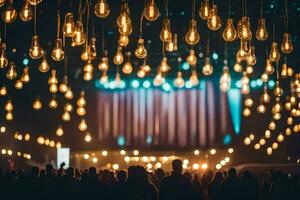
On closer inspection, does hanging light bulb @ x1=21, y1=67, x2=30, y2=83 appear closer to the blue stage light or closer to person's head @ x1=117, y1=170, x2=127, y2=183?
person's head @ x1=117, y1=170, x2=127, y2=183

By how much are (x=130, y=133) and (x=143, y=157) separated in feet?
5.46

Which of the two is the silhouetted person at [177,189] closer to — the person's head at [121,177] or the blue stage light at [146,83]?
the person's head at [121,177]

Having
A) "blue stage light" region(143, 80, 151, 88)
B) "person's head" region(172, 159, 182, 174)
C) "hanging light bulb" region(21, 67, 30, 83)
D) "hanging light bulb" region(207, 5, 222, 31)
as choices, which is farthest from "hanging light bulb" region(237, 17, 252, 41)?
"blue stage light" region(143, 80, 151, 88)

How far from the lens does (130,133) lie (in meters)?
21.7

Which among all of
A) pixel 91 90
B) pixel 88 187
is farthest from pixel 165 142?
pixel 88 187

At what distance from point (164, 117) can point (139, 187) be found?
46.6 feet

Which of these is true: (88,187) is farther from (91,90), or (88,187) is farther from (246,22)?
(91,90)

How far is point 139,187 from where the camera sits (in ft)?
24.4

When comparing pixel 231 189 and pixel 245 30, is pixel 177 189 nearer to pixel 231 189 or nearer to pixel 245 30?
pixel 231 189

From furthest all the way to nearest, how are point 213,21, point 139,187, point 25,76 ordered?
point 25,76 < point 213,21 < point 139,187

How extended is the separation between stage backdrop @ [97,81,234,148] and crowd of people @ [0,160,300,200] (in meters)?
11.9

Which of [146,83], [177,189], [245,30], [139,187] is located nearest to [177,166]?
[177,189]

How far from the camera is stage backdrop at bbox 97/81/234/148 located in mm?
21391

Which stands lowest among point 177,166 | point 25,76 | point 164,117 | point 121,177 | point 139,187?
point 139,187
